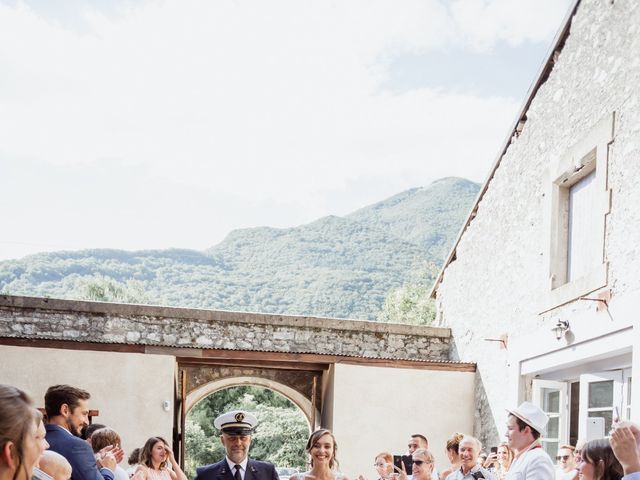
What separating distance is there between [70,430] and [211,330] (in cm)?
867

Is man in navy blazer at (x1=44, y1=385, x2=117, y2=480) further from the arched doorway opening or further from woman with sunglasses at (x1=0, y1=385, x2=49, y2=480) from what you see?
the arched doorway opening

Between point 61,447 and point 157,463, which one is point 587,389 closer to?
point 157,463

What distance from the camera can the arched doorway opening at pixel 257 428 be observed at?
33.4 meters

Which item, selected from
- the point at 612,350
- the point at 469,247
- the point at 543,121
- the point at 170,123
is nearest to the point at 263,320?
the point at 469,247

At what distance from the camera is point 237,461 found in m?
4.80

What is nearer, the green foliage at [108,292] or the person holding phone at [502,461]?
the person holding phone at [502,461]

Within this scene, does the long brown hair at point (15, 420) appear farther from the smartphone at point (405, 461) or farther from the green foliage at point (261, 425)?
the green foliage at point (261, 425)

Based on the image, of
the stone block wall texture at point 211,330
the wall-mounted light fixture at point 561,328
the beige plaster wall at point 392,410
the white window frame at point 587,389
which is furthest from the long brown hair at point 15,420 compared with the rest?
the beige plaster wall at point 392,410

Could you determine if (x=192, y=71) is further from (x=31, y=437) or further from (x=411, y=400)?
(x=31, y=437)

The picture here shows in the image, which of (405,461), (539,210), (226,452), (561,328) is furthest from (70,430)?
(539,210)

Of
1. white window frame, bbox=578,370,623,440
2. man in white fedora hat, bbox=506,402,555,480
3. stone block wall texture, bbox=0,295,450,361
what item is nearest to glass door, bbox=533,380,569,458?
white window frame, bbox=578,370,623,440

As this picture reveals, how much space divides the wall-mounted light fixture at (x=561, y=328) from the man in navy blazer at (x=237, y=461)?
5384mm

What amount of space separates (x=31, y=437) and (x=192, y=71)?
63.1m

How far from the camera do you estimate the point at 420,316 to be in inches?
1566
